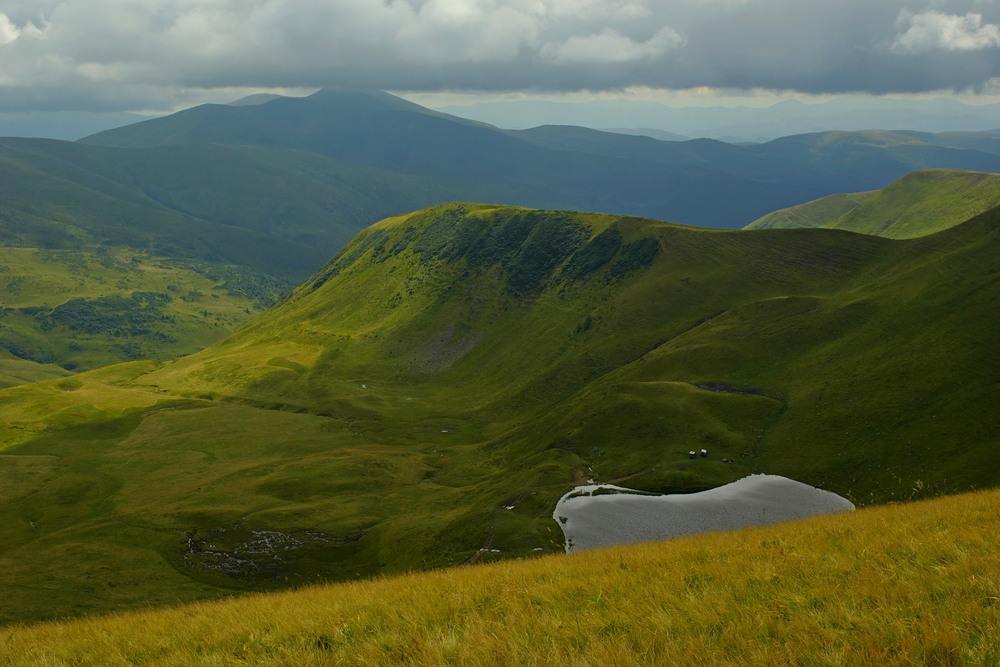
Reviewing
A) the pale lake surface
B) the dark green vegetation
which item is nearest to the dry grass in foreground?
the pale lake surface

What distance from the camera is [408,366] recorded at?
189m

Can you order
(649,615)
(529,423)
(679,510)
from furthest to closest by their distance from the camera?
(529,423)
(679,510)
(649,615)

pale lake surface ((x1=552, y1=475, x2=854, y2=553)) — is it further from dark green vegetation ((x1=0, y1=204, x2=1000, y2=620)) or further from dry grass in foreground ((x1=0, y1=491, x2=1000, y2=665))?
dry grass in foreground ((x1=0, y1=491, x2=1000, y2=665))

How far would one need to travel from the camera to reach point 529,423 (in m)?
117

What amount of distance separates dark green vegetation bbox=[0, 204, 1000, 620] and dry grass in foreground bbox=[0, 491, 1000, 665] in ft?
121

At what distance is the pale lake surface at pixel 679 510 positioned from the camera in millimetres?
52000

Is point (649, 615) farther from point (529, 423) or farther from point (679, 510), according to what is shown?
point (529, 423)

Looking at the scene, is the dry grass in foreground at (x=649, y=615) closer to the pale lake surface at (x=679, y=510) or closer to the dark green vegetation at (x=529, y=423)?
the pale lake surface at (x=679, y=510)

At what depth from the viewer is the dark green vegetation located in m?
68.0

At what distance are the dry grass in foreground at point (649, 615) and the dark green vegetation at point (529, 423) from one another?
36950mm

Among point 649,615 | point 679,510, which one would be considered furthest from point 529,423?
point 649,615

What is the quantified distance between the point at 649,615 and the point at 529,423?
10513 centimetres

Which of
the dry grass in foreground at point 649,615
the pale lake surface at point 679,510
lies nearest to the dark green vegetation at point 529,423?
the pale lake surface at point 679,510

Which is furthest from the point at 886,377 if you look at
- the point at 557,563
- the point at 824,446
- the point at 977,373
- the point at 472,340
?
the point at 472,340
